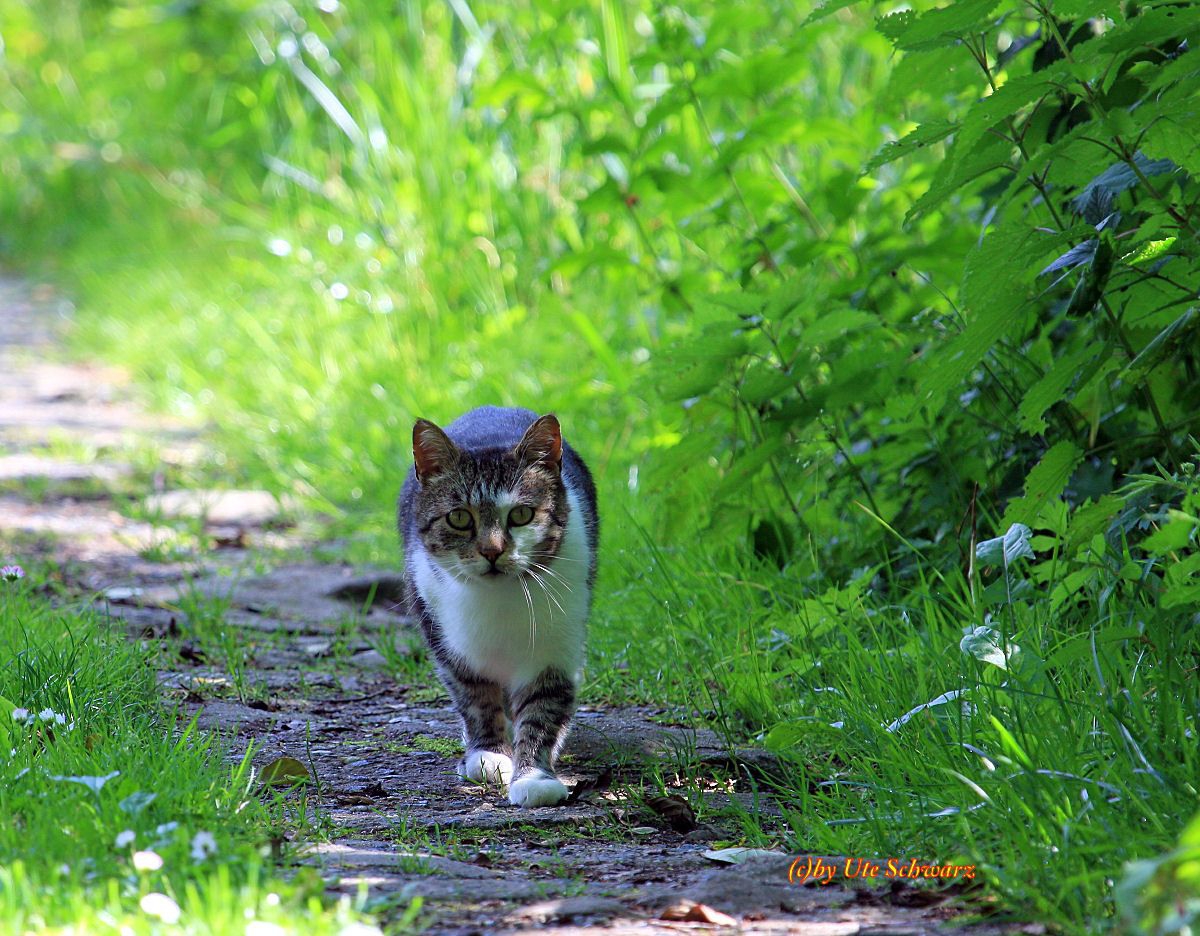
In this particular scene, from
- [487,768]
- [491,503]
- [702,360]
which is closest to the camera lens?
[487,768]

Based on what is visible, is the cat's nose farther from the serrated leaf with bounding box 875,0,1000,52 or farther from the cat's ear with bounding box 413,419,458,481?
the serrated leaf with bounding box 875,0,1000,52

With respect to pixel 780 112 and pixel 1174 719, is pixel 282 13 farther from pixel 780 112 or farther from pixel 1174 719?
pixel 1174 719

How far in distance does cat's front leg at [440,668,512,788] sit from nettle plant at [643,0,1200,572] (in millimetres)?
816

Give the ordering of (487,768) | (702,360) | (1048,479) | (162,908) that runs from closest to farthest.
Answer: (162,908), (1048,479), (487,768), (702,360)

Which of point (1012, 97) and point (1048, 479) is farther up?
point (1012, 97)

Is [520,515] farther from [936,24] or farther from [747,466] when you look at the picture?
[936,24]

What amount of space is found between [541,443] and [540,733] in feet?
2.20

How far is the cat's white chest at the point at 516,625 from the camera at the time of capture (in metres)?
3.06

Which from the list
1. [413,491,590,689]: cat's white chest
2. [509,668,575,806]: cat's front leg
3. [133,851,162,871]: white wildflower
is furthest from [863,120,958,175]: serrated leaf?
[133,851,162,871]: white wildflower

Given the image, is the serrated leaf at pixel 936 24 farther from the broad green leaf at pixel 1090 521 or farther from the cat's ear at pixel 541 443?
the cat's ear at pixel 541 443

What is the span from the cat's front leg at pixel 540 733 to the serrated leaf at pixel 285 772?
1.41ft

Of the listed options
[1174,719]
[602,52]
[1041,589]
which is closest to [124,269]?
[602,52]

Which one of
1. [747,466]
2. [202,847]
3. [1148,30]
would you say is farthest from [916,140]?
[202,847]

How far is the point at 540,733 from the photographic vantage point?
2941mm
